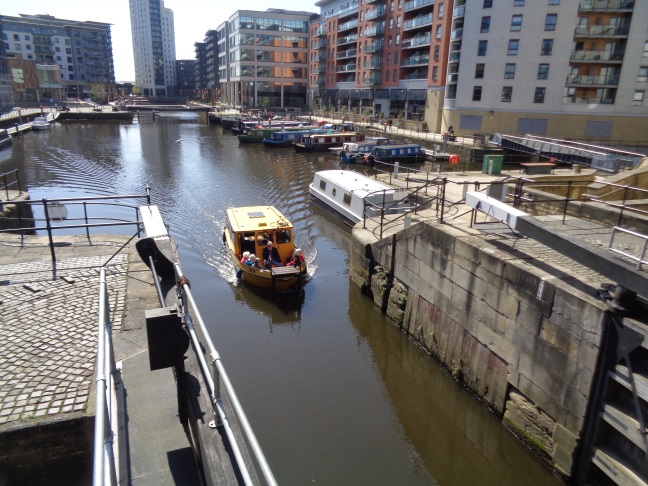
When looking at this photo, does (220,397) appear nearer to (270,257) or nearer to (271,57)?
(270,257)

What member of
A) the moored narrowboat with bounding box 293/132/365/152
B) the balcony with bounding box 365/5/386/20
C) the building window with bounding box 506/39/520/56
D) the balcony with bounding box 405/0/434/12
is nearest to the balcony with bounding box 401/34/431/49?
the balcony with bounding box 405/0/434/12

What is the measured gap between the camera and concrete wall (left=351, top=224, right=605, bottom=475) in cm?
855

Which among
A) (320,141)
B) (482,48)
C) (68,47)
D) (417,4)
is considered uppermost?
(68,47)

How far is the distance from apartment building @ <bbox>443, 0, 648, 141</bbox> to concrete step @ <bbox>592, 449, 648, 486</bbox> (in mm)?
50961

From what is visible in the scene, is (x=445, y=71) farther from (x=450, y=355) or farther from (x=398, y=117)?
(x=450, y=355)

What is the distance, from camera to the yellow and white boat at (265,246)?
16812mm

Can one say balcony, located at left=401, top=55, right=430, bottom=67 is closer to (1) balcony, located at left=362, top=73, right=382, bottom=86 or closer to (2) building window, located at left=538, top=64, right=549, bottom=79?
(1) balcony, located at left=362, top=73, right=382, bottom=86

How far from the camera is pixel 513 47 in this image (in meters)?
51.2

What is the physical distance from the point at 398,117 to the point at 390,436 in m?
63.5

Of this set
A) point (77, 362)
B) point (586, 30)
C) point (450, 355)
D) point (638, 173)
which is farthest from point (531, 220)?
point (586, 30)

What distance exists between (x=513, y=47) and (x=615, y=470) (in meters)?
53.2

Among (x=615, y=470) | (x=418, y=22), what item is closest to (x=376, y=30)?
(x=418, y=22)

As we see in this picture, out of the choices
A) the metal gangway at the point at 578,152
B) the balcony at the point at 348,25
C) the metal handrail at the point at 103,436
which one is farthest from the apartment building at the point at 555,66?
the metal handrail at the point at 103,436

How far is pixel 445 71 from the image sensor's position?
200 feet
